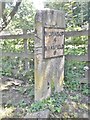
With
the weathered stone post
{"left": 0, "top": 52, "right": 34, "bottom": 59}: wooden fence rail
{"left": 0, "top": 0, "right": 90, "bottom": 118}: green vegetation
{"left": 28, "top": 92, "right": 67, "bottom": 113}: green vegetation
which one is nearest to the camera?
{"left": 28, "top": 92, "right": 67, "bottom": 113}: green vegetation

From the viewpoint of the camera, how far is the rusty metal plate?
3.41m

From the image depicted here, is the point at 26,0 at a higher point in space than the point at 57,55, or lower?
higher

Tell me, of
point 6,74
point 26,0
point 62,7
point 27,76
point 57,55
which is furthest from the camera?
point 26,0

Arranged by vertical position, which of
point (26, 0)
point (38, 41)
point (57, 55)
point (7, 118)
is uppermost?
point (26, 0)

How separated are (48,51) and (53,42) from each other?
0.66 ft

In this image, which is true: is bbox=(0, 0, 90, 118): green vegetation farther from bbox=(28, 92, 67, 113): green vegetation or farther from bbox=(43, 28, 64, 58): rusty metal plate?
bbox=(43, 28, 64, 58): rusty metal plate

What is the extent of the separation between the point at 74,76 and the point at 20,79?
124 centimetres

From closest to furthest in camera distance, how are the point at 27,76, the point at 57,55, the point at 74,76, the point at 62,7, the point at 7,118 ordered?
the point at 7,118, the point at 57,55, the point at 74,76, the point at 27,76, the point at 62,7

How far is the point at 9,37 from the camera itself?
192 inches

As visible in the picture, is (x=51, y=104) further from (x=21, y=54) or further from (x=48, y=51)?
(x=21, y=54)

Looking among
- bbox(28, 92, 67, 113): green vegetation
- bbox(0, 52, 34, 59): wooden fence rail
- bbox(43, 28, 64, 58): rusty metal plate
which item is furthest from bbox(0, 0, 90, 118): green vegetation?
bbox(43, 28, 64, 58): rusty metal plate

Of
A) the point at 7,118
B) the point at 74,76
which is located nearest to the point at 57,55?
the point at 74,76

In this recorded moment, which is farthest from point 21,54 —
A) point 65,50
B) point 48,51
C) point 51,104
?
point 51,104

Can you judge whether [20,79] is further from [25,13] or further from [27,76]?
[25,13]
